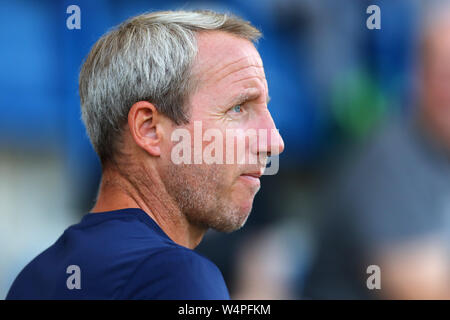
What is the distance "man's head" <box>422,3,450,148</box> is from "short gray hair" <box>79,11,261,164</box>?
3.76 feet

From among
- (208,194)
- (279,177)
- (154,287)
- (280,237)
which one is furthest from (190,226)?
(279,177)

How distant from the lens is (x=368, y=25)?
4.93 metres

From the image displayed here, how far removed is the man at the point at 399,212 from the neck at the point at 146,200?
40.3 inches

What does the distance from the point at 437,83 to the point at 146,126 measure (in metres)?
1.56

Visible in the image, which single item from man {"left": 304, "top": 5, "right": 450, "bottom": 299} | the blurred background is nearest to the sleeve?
man {"left": 304, "top": 5, "right": 450, "bottom": 299}

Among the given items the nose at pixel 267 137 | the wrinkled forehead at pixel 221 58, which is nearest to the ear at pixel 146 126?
the wrinkled forehead at pixel 221 58

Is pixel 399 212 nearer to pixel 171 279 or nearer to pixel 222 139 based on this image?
pixel 222 139

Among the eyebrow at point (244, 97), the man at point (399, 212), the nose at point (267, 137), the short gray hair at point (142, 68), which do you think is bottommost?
the man at point (399, 212)

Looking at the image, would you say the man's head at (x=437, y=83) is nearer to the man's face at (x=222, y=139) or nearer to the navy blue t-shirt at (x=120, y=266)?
the man's face at (x=222, y=139)

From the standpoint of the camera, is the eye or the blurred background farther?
the blurred background

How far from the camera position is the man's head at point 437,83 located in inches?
113

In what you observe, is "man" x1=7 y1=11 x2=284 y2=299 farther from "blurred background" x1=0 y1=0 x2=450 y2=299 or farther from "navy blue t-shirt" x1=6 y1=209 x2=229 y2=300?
"blurred background" x1=0 y1=0 x2=450 y2=299

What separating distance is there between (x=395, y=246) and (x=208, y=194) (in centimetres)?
113

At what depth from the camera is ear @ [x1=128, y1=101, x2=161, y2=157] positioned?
6.32 ft
